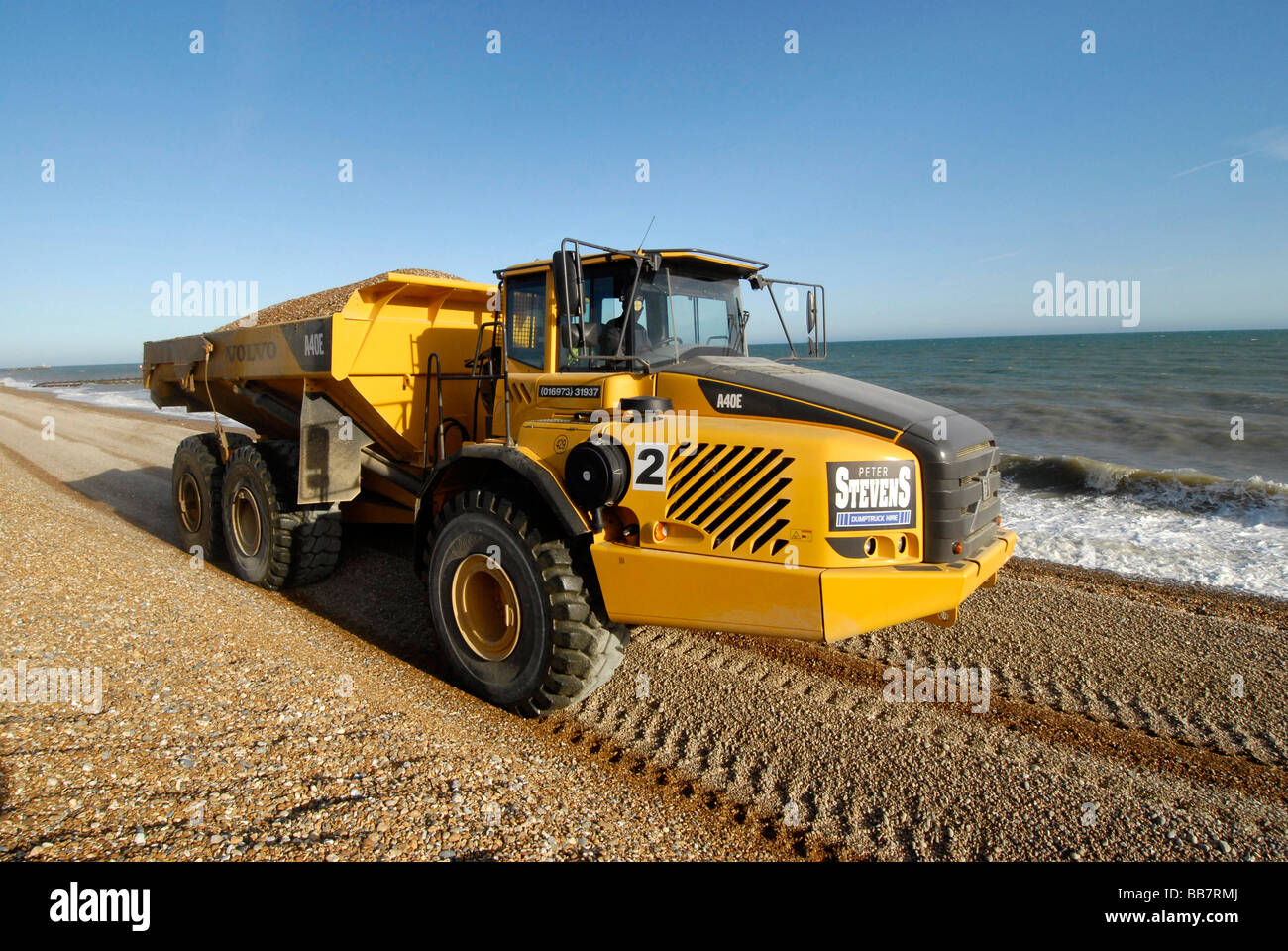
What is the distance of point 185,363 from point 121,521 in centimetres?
277

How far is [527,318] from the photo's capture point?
188 inches

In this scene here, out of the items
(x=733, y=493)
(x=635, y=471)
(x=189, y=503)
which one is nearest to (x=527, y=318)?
(x=635, y=471)

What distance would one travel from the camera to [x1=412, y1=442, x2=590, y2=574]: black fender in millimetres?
3947

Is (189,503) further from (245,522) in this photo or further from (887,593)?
(887,593)

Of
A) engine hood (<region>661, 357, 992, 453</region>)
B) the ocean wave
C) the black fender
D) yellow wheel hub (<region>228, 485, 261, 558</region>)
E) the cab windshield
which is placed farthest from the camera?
the ocean wave

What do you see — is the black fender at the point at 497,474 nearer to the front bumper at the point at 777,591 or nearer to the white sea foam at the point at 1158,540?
the front bumper at the point at 777,591

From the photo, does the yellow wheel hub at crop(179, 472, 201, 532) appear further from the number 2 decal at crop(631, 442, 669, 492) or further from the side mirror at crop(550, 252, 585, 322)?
the number 2 decal at crop(631, 442, 669, 492)

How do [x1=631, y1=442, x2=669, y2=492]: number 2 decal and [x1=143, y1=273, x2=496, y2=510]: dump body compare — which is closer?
[x1=631, y1=442, x2=669, y2=492]: number 2 decal

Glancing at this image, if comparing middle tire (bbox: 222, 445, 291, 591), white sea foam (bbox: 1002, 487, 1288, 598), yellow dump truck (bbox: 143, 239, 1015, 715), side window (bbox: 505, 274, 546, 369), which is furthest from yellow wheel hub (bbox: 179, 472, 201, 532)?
white sea foam (bbox: 1002, 487, 1288, 598)

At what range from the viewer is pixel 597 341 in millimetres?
4328

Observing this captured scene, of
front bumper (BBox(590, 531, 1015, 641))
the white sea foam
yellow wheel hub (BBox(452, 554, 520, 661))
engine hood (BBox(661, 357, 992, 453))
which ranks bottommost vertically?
the white sea foam

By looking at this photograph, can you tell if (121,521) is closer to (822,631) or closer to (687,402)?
(687,402)

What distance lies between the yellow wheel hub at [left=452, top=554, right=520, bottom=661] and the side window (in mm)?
1357
